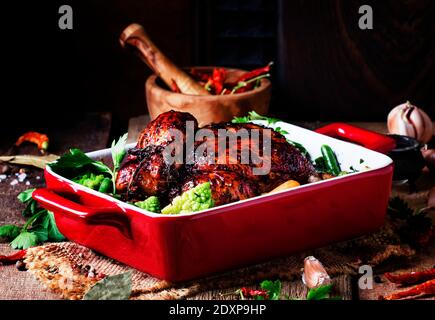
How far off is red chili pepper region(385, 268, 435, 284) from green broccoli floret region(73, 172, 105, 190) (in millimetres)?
728

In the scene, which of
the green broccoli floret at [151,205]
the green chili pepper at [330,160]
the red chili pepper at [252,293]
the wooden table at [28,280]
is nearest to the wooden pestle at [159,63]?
the wooden table at [28,280]

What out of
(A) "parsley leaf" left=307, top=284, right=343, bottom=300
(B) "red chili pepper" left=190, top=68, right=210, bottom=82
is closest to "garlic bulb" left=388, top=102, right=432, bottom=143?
(B) "red chili pepper" left=190, top=68, right=210, bottom=82

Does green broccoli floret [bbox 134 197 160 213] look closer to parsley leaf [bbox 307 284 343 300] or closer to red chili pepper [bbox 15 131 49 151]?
parsley leaf [bbox 307 284 343 300]

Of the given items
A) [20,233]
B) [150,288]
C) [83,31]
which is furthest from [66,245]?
[83,31]

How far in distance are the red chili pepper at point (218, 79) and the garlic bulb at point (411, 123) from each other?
63 centimetres

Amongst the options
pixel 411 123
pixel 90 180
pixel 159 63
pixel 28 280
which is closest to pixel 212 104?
pixel 159 63

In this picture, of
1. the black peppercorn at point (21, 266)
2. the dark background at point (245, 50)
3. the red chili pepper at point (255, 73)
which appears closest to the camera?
the black peppercorn at point (21, 266)

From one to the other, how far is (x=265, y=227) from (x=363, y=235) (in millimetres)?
338

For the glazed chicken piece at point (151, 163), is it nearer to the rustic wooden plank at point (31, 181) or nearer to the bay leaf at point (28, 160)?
the rustic wooden plank at point (31, 181)

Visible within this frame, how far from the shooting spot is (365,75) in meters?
3.55

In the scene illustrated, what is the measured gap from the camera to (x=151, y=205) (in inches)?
73.6

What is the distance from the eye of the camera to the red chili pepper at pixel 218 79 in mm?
3018

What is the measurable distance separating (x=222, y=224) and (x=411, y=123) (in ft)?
4.46

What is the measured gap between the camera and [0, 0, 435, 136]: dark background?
3502mm
